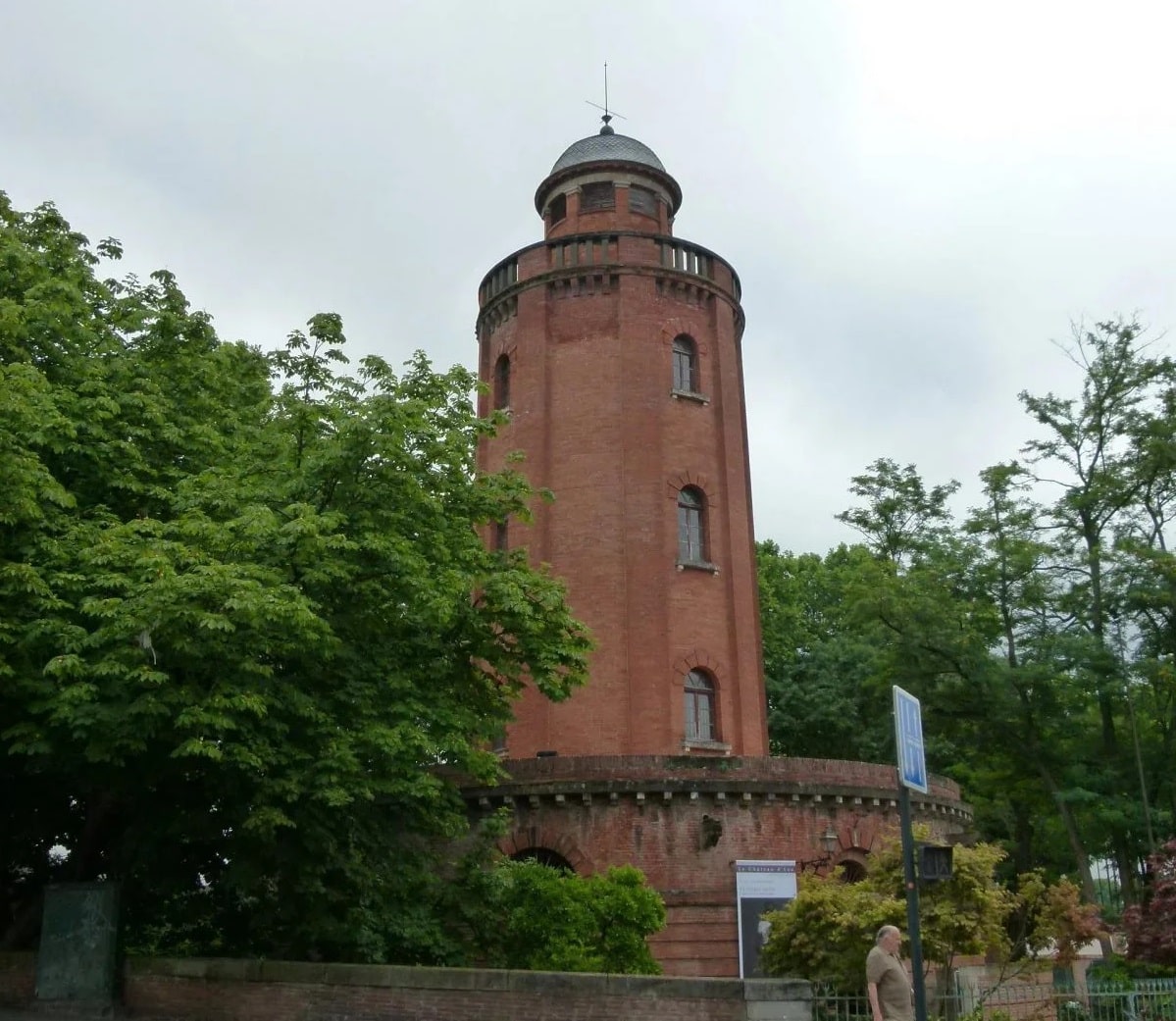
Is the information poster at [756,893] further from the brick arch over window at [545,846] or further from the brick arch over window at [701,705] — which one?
the brick arch over window at [701,705]

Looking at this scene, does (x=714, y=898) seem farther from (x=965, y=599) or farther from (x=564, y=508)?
(x=965, y=599)

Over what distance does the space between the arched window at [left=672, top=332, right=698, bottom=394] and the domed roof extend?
16.9 feet

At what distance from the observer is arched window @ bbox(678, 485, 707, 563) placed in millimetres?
26969

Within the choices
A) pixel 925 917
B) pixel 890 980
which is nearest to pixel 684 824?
pixel 925 917

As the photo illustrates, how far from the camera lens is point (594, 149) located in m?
31.0

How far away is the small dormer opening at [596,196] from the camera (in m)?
30.3

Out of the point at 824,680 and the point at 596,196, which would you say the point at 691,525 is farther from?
the point at 824,680

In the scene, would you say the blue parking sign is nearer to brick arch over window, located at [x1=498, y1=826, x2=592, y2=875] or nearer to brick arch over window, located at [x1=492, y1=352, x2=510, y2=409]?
brick arch over window, located at [x1=498, y1=826, x2=592, y2=875]

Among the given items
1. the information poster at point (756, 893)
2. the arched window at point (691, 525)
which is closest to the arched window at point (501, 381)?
the arched window at point (691, 525)

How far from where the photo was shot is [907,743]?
30.8ft

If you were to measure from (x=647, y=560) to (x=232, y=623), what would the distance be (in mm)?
13810

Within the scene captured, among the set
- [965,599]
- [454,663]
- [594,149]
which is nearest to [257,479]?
[454,663]

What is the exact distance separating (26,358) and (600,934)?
12153 millimetres

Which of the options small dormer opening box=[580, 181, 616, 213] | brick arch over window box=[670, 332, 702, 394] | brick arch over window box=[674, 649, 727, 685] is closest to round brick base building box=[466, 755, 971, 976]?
brick arch over window box=[674, 649, 727, 685]
